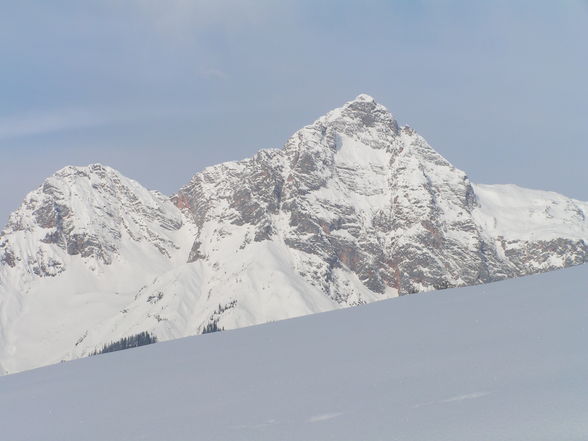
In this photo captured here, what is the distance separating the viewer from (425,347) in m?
89.6

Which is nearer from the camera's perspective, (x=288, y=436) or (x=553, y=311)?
(x=288, y=436)

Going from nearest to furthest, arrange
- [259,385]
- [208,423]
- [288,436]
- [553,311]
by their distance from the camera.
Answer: [288,436] → [208,423] → [259,385] → [553,311]

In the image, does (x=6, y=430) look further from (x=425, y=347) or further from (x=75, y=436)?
(x=425, y=347)

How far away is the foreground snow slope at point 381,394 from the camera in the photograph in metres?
51.4

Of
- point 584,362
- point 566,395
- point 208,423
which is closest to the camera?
point 566,395

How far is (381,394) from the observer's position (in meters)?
65.2

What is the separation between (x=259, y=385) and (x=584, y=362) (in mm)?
37591

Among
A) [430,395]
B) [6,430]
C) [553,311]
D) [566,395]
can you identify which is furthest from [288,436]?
Result: [553,311]

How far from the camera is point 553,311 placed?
327 ft

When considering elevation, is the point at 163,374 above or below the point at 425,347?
above

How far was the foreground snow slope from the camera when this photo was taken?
5138 centimetres

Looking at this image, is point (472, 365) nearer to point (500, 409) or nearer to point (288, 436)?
point (500, 409)

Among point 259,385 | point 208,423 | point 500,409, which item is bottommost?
point 500,409

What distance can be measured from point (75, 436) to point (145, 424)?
7.93m
